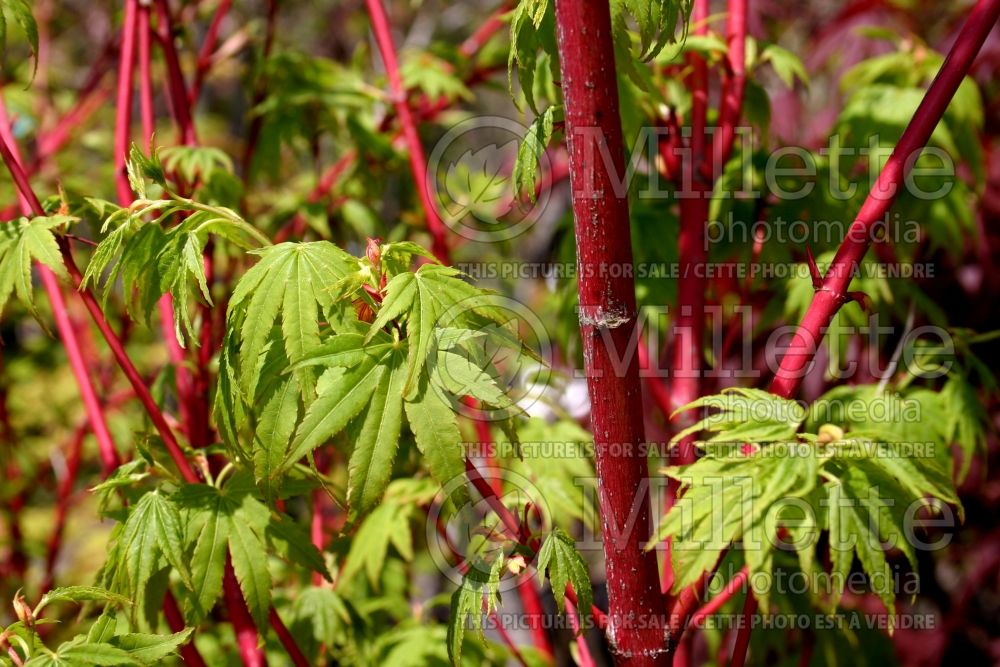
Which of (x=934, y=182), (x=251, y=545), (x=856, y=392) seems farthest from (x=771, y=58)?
(x=251, y=545)

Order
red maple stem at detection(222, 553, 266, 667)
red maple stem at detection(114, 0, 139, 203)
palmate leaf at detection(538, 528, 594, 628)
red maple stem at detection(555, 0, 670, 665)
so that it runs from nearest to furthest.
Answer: red maple stem at detection(555, 0, 670, 665) < palmate leaf at detection(538, 528, 594, 628) < red maple stem at detection(222, 553, 266, 667) < red maple stem at detection(114, 0, 139, 203)

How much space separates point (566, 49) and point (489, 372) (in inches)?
12.6

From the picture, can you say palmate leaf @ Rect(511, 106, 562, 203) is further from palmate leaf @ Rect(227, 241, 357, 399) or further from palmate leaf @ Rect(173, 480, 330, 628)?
palmate leaf @ Rect(173, 480, 330, 628)

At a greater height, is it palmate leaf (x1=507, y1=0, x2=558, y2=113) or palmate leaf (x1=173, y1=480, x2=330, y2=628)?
palmate leaf (x1=507, y1=0, x2=558, y2=113)

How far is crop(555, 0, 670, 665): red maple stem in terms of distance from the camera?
779 mm

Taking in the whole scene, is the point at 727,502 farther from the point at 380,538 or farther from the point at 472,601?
the point at 380,538

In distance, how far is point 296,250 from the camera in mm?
878

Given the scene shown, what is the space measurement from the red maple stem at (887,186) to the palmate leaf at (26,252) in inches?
32.0

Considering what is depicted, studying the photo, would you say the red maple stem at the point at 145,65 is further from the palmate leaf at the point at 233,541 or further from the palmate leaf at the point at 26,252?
the palmate leaf at the point at 233,541

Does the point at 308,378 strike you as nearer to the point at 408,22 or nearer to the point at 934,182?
the point at 934,182

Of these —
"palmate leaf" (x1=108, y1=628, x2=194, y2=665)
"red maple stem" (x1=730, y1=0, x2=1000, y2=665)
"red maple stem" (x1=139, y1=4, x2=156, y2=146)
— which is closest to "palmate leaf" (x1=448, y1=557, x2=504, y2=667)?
"palmate leaf" (x1=108, y1=628, x2=194, y2=665)

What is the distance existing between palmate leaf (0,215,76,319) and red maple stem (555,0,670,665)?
593mm

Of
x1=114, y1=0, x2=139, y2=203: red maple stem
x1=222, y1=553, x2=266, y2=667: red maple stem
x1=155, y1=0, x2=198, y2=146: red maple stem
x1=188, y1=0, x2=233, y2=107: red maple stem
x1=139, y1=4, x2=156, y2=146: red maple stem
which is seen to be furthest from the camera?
x1=188, y1=0, x2=233, y2=107: red maple stem

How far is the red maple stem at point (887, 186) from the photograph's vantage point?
87cm
